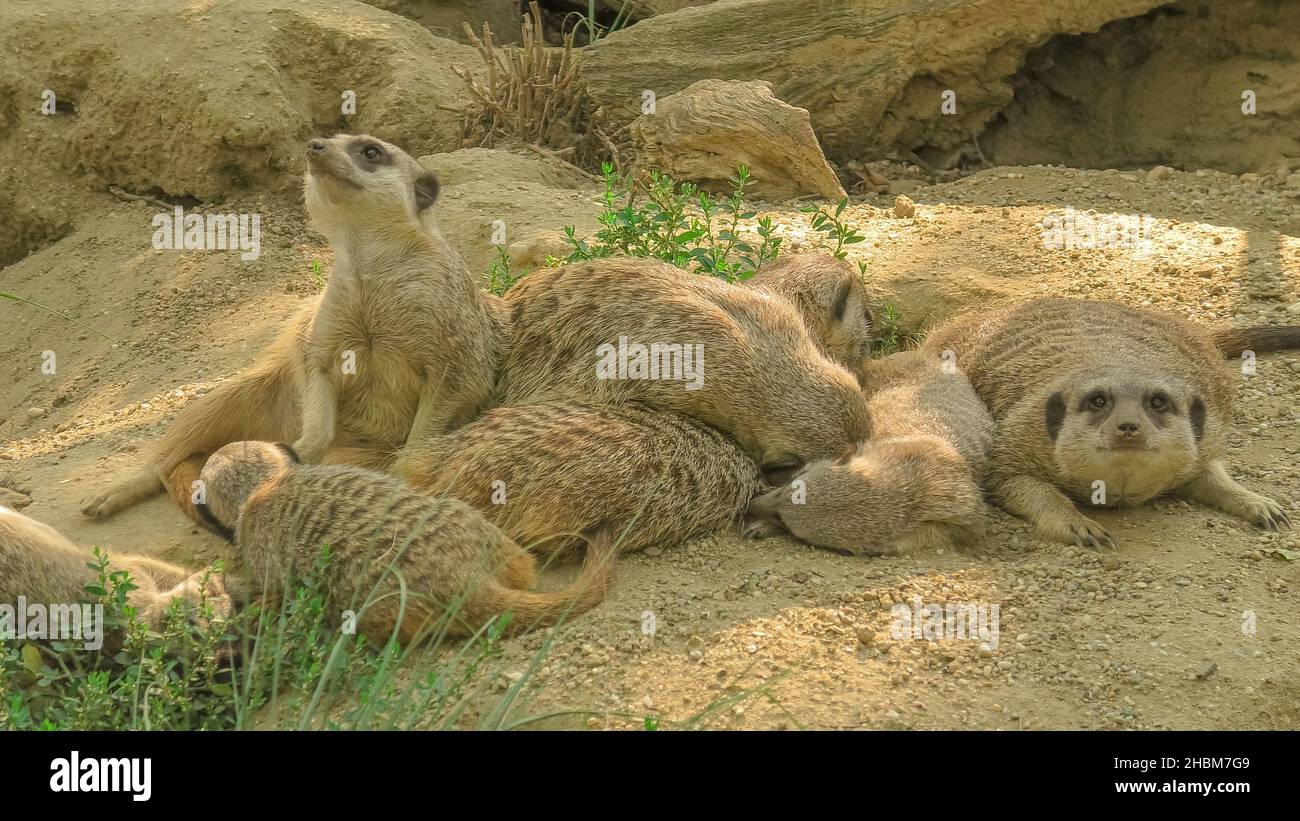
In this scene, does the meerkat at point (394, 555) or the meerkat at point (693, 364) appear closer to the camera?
the meerkat at point (394, 555)

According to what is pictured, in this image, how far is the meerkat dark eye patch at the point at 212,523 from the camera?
3.94m

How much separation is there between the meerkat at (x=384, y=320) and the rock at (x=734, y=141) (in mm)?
2222

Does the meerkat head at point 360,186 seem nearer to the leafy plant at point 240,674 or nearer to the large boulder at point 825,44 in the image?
the leafy plant at point 240,674

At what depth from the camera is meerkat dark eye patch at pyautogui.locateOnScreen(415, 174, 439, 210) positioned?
4152 millimetres

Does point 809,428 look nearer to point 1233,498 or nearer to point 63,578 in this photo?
point 1233,498

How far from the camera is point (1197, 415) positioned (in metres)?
4.22

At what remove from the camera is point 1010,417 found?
4.53 meters

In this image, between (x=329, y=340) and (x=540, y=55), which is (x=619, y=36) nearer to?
(x=540, y=55)

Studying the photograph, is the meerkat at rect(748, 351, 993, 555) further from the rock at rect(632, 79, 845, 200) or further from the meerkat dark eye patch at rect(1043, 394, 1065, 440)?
the rock at rect(632, 79, 845, 200)

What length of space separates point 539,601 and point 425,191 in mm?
1476

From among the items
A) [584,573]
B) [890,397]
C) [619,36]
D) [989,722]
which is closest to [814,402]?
[890,397]

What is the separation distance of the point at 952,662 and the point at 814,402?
105 centimetres

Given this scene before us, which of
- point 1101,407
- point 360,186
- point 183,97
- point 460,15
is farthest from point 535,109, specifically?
point 1101,407

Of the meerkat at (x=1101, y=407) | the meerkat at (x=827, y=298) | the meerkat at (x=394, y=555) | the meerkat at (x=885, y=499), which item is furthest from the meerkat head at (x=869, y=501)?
the meerkat at (x=827, y=298)
